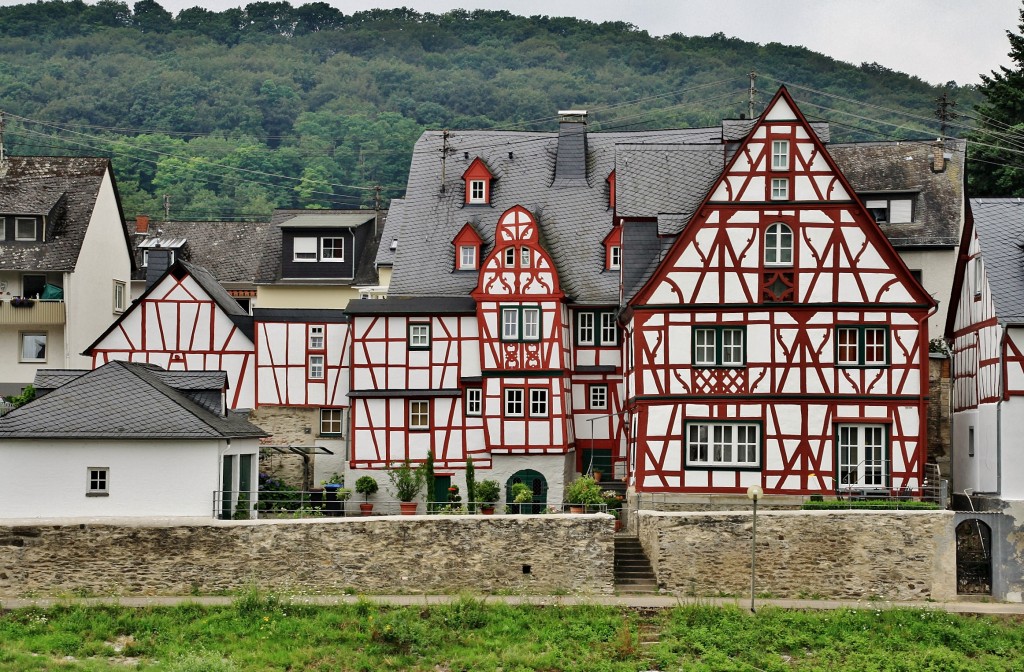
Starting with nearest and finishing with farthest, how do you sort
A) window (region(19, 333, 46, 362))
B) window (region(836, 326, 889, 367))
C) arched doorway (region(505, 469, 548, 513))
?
window (region(836, 326, 889, 367)) < arched doorway (region(505, 469, 548, 513)) < window (region(19, 333, 46, 362))

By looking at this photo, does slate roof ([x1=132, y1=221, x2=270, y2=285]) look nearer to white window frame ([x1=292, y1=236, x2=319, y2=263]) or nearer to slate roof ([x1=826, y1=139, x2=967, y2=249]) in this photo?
white window frame ([x1=292, y1=236, x2=319, y2=263])

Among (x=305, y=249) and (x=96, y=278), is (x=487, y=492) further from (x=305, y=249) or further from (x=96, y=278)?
(x=96, y=278)

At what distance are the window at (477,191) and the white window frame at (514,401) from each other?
25.5 feet

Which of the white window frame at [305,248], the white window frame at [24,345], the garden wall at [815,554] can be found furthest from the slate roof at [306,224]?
the garden wall at [815,554]

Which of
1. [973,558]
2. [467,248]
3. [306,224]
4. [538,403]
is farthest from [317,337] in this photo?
[973,558]

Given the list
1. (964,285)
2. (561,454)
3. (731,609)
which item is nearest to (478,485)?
(561,454)

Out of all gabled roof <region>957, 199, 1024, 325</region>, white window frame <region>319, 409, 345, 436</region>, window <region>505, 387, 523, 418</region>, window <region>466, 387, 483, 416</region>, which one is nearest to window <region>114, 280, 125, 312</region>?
white window frame <region>319, 409, 345, 436</region>

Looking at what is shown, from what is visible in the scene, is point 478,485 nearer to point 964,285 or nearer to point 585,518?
point 585,518

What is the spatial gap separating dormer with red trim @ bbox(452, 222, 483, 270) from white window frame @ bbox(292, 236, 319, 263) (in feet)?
37.3

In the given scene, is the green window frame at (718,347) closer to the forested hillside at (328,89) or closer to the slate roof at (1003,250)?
the slate roof at (1003,250)

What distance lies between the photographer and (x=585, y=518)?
4072 centimetres

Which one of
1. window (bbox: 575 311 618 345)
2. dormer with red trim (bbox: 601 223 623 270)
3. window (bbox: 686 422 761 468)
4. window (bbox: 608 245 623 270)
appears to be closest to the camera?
window (bbox: 686 422 761 468)

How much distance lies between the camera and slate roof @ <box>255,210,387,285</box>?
203 feet

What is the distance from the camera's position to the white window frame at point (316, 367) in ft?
173
